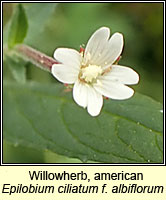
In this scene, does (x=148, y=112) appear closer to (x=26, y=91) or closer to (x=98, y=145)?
(x=98, y=145)

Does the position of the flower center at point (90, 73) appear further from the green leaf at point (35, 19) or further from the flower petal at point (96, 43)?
the green leaf at point (35, 19)

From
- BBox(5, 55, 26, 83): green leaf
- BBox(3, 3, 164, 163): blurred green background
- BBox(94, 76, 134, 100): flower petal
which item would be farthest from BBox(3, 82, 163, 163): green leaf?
BBox(3, 3, 164, 163): blurred green background

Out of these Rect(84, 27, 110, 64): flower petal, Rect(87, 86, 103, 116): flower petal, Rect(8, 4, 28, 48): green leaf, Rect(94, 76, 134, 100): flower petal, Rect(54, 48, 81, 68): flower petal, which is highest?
Rect(8, 4, 28, 48): green leaf

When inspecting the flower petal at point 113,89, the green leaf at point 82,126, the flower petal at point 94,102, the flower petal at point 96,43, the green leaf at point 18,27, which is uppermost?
the green leaf at point 18,27

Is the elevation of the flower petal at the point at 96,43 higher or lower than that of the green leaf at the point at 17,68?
higher

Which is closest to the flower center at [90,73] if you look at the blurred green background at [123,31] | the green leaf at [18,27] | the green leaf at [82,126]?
the green leaf at [82,126]

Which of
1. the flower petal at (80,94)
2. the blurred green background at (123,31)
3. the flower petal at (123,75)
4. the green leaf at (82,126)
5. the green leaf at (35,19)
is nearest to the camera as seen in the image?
the flower petal at (80,94)

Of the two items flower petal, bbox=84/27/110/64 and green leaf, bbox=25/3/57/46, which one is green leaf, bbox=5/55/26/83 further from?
flower petal, bbox=84/27/110/64
